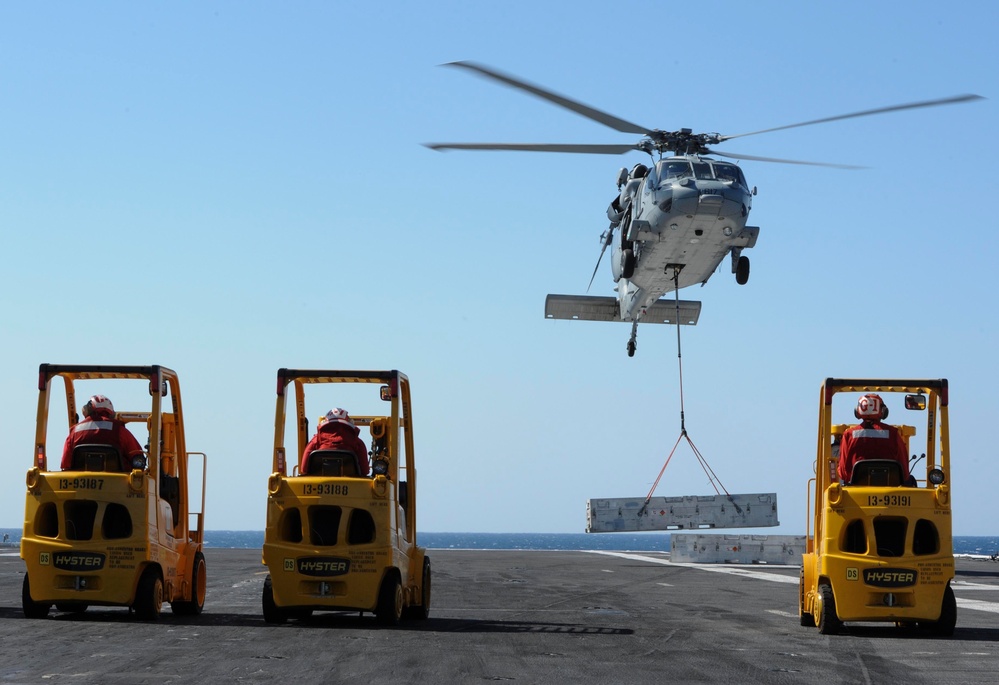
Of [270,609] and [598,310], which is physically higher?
[598,310]

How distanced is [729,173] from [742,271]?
2.73 meters

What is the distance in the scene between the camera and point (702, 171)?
89.9 ft

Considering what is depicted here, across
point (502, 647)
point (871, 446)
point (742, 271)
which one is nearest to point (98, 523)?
point (502, 647)

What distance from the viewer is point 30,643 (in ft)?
39.7

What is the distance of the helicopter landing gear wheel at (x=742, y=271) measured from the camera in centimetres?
2889

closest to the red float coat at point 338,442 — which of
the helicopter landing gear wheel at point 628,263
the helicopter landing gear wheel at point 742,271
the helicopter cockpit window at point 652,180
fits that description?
the helicopter cockpit window at point 652,180

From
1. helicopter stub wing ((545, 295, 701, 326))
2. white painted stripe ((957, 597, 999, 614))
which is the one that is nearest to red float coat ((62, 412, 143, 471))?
white painted stripe ((957, 597, 999, 614))

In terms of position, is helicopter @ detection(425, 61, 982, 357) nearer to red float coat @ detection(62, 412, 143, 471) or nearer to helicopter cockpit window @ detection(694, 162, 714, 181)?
helicopter cockpit window @ detection(694, 162, 714, 181)

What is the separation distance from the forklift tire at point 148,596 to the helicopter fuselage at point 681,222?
15.4 metres

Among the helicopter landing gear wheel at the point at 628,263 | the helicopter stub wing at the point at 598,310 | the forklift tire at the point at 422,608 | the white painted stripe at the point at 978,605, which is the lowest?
the white painted stripe at the point at 978,605

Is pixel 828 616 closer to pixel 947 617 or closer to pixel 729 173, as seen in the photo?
pixel 947 617

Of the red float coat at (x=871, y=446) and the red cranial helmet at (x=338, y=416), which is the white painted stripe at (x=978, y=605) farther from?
the red cranial helmet at (x=338, y=416)

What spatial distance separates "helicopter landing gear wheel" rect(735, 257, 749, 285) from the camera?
28.9 m

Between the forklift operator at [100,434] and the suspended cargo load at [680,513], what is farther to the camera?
the suspended cargo load at [680,513]
